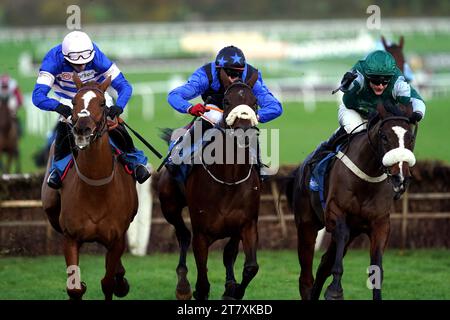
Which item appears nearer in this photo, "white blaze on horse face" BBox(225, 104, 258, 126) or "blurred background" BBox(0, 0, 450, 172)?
"white blaze on horse face" BBox(225, 104, 258, 126)

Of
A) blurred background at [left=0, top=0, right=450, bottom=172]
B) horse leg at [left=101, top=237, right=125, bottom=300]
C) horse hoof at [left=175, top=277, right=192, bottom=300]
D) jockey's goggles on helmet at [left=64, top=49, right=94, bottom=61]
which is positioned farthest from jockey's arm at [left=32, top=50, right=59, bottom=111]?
blurred background at [left=0, top=0, right=450, bottom=172]

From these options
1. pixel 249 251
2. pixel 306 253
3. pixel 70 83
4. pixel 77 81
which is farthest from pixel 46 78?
pixel 306 253

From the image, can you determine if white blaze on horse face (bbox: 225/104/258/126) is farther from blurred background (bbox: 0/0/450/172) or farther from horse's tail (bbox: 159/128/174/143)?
blurred background (bbox: 0/0/450/172)

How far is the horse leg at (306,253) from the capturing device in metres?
9.09

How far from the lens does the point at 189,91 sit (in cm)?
845

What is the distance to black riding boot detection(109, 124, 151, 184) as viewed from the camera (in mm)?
8383

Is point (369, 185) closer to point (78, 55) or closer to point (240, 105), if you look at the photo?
point (240, 105)

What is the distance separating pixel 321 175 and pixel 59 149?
Result: 197 centimetres

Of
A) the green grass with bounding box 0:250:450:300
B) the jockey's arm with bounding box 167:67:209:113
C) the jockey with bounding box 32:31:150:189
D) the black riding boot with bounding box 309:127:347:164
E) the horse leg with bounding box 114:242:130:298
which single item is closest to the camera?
the jockey with bounding box 32:31:150:189

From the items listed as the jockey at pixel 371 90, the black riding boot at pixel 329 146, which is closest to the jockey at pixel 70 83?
the black riding boot at pixel 329 146

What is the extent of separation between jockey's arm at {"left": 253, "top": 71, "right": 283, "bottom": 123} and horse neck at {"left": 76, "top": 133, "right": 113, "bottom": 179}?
114 cm

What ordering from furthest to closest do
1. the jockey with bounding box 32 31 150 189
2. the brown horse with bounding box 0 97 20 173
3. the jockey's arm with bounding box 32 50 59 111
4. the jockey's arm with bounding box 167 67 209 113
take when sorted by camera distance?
the brown horse with bounding box 0 97 20 173
the jockey's arm with bounding box 167 67 209 113
the jockey with bounding box 32 31 150 189
the jockey's arm with bounding box 32 50 59 111

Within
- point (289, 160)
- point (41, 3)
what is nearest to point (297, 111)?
point (289, 160)

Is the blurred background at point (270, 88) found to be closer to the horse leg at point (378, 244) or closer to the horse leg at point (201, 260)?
the horse leg at point (201, 260)
